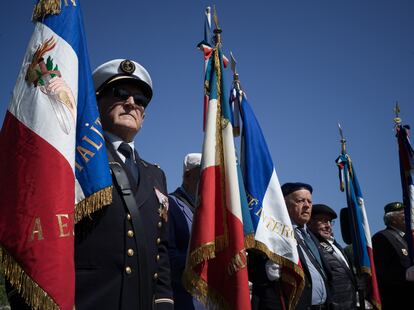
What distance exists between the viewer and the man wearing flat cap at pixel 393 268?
21.1 feet

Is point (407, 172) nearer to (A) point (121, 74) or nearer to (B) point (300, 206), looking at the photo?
(B) point (300, 206)

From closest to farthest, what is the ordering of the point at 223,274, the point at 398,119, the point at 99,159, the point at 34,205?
the point at 34,205
the point at 99,159
the point at 223,274
the point at 398,119

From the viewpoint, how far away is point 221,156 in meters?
3.71

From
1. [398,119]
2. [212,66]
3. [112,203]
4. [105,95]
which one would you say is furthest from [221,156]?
[398,119]

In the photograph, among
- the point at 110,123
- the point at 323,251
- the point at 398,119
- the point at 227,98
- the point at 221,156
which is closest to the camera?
the point at 110,123

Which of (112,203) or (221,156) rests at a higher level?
(221,156)

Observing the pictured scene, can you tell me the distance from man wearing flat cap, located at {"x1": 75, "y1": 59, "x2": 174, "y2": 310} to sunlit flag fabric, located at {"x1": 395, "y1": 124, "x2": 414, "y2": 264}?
5035mm

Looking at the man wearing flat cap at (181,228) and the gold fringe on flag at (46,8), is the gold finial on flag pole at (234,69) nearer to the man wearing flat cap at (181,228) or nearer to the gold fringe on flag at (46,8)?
the man wearing flat cap at (181,228)

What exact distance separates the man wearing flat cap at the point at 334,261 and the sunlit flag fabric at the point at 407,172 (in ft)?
A: 3.87

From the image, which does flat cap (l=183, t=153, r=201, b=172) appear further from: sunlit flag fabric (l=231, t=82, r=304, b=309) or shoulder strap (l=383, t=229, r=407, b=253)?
shoulder strap (l=383, t=229, r=407, b=253)

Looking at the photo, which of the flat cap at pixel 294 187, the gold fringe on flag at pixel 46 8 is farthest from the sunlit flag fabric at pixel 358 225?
the gold fringe on flag at pixel 46 8

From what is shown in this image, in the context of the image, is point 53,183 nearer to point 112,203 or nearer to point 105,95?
point 112,203

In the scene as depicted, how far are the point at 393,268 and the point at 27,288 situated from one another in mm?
6389

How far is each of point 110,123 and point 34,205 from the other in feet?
2.93
